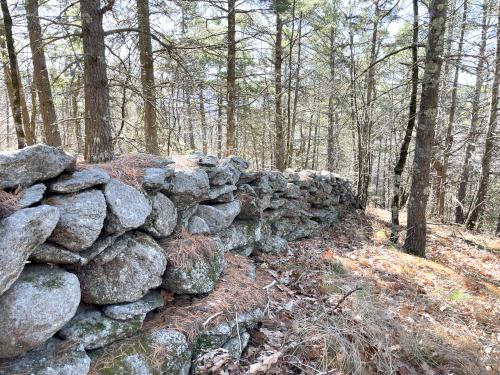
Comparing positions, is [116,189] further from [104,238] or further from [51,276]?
[51,276]

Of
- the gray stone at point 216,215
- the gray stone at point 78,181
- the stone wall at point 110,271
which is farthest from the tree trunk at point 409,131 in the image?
the gray stone at point 78,181

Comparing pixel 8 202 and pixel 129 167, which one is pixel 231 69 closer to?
pixel 129 167

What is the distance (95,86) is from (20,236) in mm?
2850

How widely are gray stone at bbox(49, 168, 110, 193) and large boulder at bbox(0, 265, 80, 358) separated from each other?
0.57 meters

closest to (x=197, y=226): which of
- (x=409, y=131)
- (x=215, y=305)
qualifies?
(x=215, y=305)

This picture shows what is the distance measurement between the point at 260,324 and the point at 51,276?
2.00 m

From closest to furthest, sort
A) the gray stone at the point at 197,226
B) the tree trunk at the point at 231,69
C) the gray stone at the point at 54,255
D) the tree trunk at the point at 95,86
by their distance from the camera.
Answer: the gray stone at the point at 54,255 → the gray stone at the point at 197,226 → the tree trunk at the point at 95,86 → the tree trunk at the point at 231,69

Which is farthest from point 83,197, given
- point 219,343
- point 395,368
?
point 395,368

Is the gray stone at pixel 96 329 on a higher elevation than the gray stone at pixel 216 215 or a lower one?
lower

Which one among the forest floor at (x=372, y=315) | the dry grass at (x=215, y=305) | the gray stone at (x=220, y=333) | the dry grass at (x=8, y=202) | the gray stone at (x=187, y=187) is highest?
the dry grass at (x=8, y=202)

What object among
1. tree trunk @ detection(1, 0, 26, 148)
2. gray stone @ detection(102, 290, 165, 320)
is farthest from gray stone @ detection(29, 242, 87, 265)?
tree trunk @ detection(1, 0, 26, 148)

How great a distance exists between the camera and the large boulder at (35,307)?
185cm

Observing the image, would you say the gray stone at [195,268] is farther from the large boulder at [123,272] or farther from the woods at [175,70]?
the woods at [175,70]

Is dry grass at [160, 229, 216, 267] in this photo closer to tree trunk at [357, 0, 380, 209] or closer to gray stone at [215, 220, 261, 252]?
gray stone at [215, 220, 261, 252]
